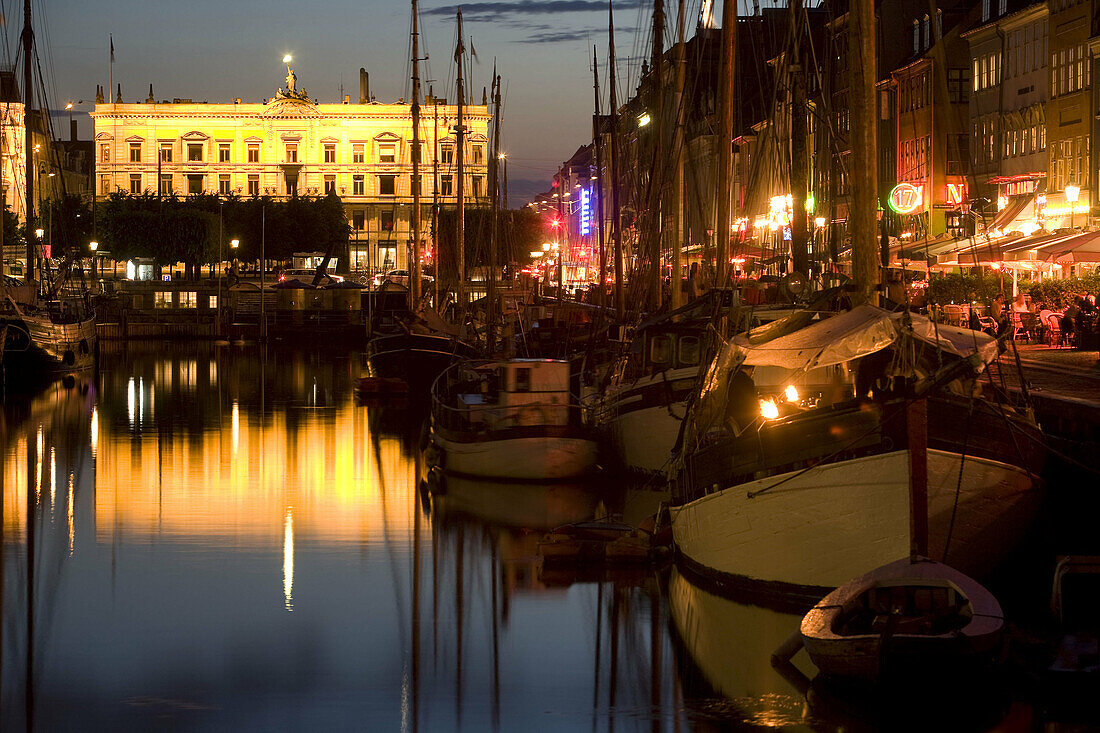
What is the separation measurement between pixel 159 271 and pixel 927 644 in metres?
110

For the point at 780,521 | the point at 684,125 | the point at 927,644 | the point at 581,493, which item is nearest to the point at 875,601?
the point at 927,644

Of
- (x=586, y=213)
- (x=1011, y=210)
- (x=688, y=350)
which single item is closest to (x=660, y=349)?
(x=688, y=350)

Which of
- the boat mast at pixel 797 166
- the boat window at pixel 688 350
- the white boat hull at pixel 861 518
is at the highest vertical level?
the boat mast at pixel 797 166

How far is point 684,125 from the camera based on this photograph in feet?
111

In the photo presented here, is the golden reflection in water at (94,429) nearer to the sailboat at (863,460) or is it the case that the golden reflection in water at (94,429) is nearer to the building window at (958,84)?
the sailboat at (863,460)

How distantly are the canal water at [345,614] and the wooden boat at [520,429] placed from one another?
1.52ft

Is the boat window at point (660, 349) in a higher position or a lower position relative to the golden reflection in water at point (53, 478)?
higher

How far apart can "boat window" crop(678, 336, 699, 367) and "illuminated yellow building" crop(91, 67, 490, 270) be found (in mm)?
121929

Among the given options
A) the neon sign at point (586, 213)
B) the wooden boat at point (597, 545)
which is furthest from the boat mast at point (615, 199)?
the neon sign at point (586, 213)

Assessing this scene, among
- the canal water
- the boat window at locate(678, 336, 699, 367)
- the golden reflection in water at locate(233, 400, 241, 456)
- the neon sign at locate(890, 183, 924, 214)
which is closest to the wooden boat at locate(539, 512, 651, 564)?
the canal water

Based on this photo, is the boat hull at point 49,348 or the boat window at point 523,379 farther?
the boat hull at point 49,348

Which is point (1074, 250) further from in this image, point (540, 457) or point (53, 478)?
point (53, 478)

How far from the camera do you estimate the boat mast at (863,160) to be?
58.3 feet

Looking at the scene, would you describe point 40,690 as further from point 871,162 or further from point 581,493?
point 581,493
